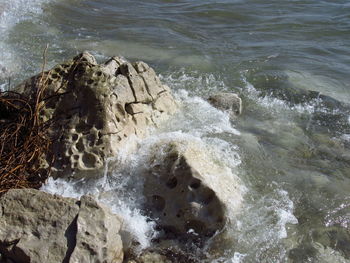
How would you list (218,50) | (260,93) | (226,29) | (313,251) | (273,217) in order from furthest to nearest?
(226,29)
(218,50)
(260,93)
(273,217)
(313,251)

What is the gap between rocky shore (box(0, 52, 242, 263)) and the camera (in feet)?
11.0

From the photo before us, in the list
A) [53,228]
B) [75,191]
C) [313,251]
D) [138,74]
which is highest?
[138,74]

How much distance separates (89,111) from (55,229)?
1506 millimetres

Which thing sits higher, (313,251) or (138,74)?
(138,74)

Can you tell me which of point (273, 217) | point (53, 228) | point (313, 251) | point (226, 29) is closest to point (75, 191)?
point (53, 228)

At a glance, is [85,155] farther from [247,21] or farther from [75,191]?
[247,21]

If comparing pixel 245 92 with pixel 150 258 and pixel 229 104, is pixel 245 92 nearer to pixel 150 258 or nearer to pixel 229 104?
pixel 229 104

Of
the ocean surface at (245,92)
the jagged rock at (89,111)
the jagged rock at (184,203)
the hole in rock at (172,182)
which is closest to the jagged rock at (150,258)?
the ocean surface at (245,92)

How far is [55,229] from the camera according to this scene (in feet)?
11.1

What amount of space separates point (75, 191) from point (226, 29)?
680 centimetres

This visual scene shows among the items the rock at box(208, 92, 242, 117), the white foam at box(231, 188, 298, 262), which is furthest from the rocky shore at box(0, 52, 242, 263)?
the rock at box(208, 92, 242, 117)

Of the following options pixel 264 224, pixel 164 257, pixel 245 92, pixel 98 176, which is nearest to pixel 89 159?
pixel 98 176

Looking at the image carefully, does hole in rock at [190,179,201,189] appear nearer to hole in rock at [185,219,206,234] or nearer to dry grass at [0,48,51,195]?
hole in rock at [185,219,206,234]

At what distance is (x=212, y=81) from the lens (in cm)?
749
